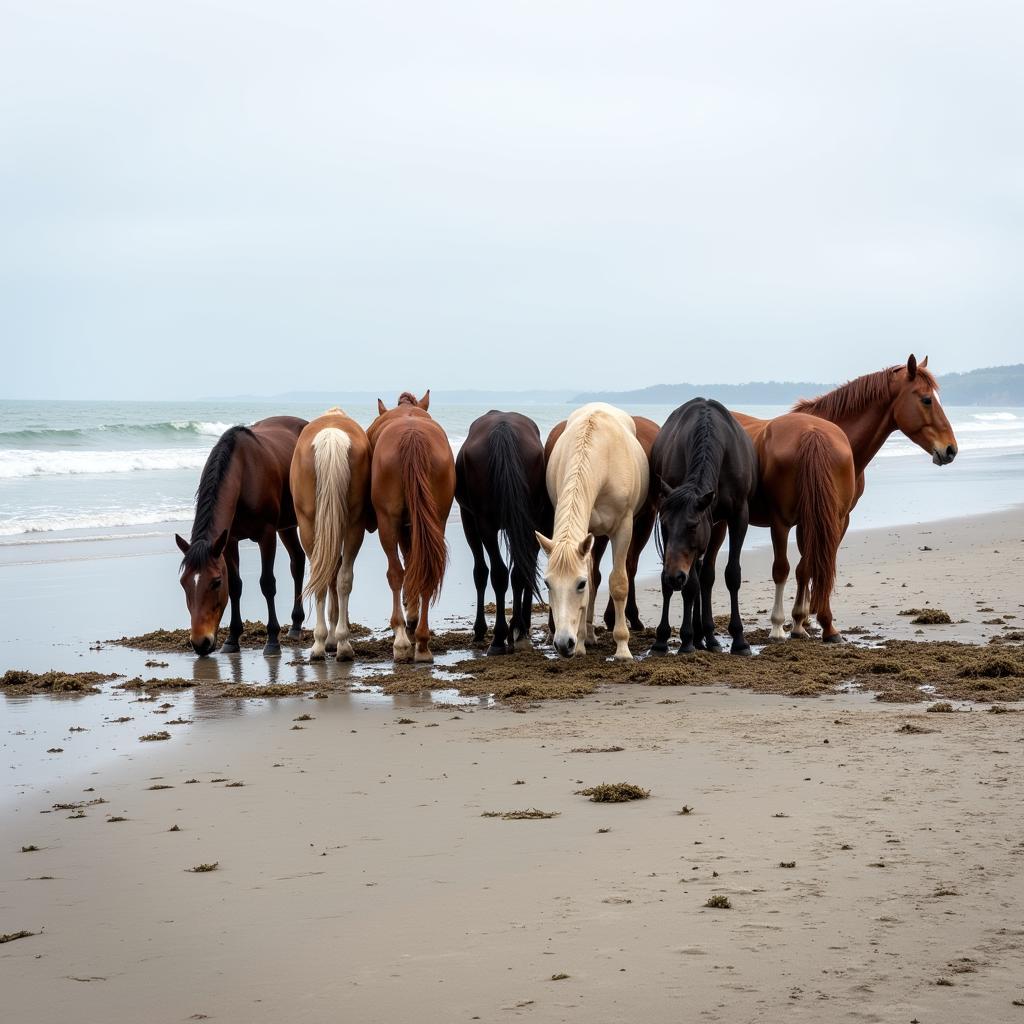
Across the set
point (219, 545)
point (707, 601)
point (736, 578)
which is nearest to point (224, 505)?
point (219, 545)

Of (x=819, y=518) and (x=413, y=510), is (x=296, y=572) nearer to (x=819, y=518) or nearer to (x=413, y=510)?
(x=413, y=510)

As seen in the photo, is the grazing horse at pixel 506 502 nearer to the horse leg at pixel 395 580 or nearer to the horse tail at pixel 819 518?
the horse leg at pixel 395 580

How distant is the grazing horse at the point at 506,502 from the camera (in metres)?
8.60

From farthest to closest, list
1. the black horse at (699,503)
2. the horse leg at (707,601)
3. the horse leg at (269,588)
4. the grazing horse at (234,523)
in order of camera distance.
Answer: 1. the horse leg at (269,588)
2. the horse leg at (707,601)
3. the grazing horse at (234,523)
4. the black horse at (699,503)

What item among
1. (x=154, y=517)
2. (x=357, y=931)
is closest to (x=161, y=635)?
(x=357, y=931)

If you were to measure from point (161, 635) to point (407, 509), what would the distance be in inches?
98.6

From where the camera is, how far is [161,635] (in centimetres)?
961

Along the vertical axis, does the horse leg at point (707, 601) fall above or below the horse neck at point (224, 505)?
below

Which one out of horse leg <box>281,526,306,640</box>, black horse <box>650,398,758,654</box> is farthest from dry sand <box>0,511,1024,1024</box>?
horse leg <box>281,526,306,640</box>

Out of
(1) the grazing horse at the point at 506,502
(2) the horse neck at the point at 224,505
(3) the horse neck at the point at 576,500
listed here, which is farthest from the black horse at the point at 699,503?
(2) the horse neck at the point at 224,505

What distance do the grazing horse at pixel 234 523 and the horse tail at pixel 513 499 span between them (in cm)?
195

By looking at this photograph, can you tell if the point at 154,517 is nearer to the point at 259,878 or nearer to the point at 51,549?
the point at 51,549

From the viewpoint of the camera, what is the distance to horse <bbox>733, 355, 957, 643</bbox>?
8.91 meters

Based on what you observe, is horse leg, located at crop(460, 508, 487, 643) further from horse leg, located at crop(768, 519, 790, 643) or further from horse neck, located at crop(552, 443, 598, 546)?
horse leg, located at crop(768, 519, 790, 643)
